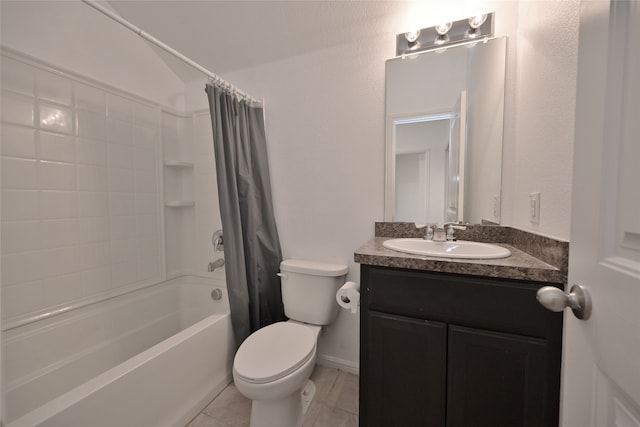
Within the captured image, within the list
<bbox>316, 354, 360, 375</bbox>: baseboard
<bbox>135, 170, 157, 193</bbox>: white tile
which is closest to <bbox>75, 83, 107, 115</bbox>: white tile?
<bbox>135, 170, 157, 193</bbox>: white tile

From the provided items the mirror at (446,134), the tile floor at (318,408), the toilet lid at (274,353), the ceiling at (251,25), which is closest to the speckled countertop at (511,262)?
the mirror at (446,134)

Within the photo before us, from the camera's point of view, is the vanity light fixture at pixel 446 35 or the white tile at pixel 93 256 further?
the white tile at pixel 93 256

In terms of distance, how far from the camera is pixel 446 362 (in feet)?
2.98

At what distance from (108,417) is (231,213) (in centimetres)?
101

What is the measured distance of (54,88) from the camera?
1.40 meters

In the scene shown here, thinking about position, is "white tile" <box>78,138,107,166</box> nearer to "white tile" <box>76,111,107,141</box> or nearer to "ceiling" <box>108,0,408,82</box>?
"white tile" <box>76,111,107,141</box>

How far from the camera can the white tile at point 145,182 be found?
1.82 m

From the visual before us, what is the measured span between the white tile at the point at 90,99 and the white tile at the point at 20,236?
0.73 meters

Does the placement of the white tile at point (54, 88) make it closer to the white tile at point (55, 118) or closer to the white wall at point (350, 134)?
the white tile at point (55, 118)

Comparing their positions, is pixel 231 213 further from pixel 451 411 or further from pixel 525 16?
pixel 525 16

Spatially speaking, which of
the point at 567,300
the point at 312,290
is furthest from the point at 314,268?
the point at 567,300

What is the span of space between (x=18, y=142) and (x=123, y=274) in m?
0.92

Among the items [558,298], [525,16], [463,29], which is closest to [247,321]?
[558,298]

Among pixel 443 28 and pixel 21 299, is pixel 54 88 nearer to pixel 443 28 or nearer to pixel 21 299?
pixel 21 299
